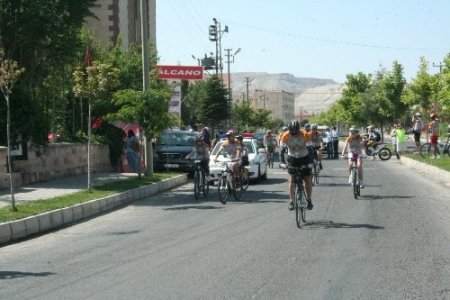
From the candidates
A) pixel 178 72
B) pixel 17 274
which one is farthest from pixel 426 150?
pixel 17 274

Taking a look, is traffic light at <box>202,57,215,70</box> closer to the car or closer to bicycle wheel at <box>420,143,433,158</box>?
bicycle wheel at <box>420,143,433,158</box>

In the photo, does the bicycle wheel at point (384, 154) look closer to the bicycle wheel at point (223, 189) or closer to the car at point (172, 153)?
the car at point (172, 153)

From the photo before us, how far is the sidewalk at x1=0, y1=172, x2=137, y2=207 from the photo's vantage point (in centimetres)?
1523

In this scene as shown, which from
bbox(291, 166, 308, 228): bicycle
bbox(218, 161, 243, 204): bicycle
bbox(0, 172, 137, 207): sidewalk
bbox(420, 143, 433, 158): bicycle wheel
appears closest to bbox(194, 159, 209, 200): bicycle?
bbox(218, 161, 243, 204): bicycle

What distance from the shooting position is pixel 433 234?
10273 mm

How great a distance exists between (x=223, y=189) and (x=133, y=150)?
7.99 metres

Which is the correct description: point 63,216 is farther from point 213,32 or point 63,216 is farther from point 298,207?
point 213,32

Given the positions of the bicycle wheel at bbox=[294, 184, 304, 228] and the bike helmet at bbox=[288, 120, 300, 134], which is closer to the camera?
the bicycle wheel at bbox=[294, 184, 304, 228]

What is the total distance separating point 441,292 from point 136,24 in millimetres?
48777

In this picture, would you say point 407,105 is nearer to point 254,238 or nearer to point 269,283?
point 254,238

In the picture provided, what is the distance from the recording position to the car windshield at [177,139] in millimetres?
26359

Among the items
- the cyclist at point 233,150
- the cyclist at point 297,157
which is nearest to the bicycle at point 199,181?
the cyclist at point 233,150

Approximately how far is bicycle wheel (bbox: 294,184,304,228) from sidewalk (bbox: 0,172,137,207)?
19.5 ft

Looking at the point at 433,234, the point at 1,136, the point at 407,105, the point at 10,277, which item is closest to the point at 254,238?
the point at 433,234
